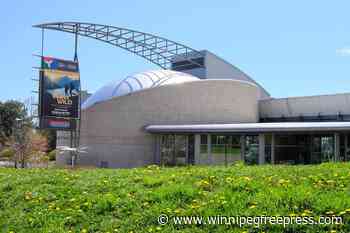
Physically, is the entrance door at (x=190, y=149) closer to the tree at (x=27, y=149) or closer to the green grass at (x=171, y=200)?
the tree at (x=27, y=149)

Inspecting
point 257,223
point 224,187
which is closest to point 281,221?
point 257,223

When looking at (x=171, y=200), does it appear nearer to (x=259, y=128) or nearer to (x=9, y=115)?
(x=259, y=128)

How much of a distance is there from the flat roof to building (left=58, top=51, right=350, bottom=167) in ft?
0.24

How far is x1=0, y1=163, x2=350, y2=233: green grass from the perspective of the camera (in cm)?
593

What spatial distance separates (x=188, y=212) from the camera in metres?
6.21

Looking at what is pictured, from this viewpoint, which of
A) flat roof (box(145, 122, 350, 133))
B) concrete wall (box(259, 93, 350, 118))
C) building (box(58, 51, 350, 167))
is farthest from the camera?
concrete wall (box(259, 93, 350, 118))

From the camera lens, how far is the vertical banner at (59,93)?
37875 millimetres

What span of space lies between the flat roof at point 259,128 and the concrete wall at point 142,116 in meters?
1.50

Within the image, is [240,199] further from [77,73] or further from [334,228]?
[77,73]

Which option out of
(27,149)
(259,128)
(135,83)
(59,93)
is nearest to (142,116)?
(135,83)

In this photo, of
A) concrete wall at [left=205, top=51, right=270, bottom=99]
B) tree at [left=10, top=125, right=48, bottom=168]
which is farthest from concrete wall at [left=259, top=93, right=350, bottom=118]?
tree at [left=10, top=125, right=48, bottom=168]

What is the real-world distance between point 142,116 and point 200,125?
572 centimetres

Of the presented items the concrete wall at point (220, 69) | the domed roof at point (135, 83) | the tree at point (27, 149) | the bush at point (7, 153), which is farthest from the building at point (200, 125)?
the concrete wall at point (220, 69)

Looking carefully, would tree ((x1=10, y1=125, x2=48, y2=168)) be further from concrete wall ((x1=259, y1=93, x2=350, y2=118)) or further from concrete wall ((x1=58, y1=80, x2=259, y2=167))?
concrete wall ((x1=259, y1=93, x2=350, y2=118))
